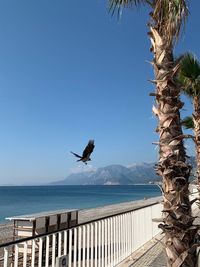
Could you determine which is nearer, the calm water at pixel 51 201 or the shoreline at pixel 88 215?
the shoreline at pixel 88 215

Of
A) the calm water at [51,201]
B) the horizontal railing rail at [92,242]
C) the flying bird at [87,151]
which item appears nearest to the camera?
the flying bird at [87,151]

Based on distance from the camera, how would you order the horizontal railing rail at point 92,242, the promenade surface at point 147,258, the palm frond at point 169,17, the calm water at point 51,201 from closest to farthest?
the horizontal railing rail at point 92,242, the palm frond at point 169,17, the promenade surface at point 147,258, the calm water at point 51,201

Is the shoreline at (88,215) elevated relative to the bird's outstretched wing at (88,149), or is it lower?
lower

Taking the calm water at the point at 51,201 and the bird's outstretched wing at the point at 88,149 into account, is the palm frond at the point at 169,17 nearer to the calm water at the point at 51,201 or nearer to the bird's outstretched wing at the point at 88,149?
the bird's outstretched wing at the point at 88,149

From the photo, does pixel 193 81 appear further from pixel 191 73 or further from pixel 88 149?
pixel 88 149

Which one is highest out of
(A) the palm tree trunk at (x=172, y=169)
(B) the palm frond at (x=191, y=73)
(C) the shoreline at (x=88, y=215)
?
(B) the palm frond at (x=191, y=73)

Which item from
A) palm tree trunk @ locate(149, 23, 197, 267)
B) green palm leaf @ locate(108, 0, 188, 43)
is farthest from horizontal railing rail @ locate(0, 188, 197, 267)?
green palm leaf @ locate(108, 0, 188, 43)

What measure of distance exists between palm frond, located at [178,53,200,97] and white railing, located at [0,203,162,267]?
4216mm

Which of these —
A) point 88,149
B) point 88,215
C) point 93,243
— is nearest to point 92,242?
point 93,243

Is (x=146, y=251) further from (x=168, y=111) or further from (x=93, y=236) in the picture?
(x=168, y=111)

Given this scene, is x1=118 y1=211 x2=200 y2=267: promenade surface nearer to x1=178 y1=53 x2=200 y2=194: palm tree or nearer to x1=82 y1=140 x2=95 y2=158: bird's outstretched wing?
x1=82 y1=140 x2=95 y2=158: bird's outstretched wing

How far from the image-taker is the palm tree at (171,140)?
4.78m

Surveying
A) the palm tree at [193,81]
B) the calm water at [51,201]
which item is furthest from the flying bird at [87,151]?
the calm water at [51,201]

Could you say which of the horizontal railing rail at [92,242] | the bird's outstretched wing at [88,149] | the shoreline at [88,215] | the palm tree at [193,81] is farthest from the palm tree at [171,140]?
the palm tree at [193,81]
